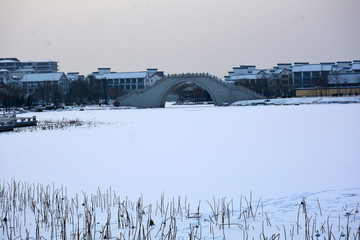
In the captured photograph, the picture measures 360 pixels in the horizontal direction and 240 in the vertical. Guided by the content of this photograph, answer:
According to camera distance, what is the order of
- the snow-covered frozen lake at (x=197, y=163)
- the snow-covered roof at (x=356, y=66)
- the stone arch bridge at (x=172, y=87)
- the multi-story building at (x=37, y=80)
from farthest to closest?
the snow-covered roof at (x=356, y=66) → the multi-story building at (x=37, y=80) → the stone arch bridge at (x=172, y=87) → the snow-covered frozen lake at (x=197, y=163)

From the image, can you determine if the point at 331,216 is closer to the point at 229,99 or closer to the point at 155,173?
the point at 155,173

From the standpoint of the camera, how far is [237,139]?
1531 centimetres

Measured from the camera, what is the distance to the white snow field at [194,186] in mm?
5551

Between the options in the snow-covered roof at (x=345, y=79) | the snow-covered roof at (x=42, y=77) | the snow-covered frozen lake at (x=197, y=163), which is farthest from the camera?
the snow-covered roof at (x=42, y=77)

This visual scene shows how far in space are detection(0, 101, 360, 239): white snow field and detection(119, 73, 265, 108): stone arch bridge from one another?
42249 millimetres

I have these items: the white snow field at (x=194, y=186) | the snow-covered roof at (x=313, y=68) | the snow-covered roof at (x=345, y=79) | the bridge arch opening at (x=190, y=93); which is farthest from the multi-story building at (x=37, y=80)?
the white snow field at (x=194, y=186)

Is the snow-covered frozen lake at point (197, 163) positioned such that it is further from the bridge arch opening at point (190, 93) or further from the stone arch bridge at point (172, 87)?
the bridge arch opening at point (190, 93)

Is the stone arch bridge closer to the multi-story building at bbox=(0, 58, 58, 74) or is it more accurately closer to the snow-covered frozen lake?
the snow-covered frozen lake

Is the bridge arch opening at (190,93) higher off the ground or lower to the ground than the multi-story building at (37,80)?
lower

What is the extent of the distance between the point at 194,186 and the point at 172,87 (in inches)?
2085

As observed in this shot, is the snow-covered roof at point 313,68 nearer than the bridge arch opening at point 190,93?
No

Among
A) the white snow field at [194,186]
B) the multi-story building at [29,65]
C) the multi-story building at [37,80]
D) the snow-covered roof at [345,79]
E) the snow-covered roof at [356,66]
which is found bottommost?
the white snow field at [194,186]

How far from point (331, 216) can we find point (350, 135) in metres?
9.68

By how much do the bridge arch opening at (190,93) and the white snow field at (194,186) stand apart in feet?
148
